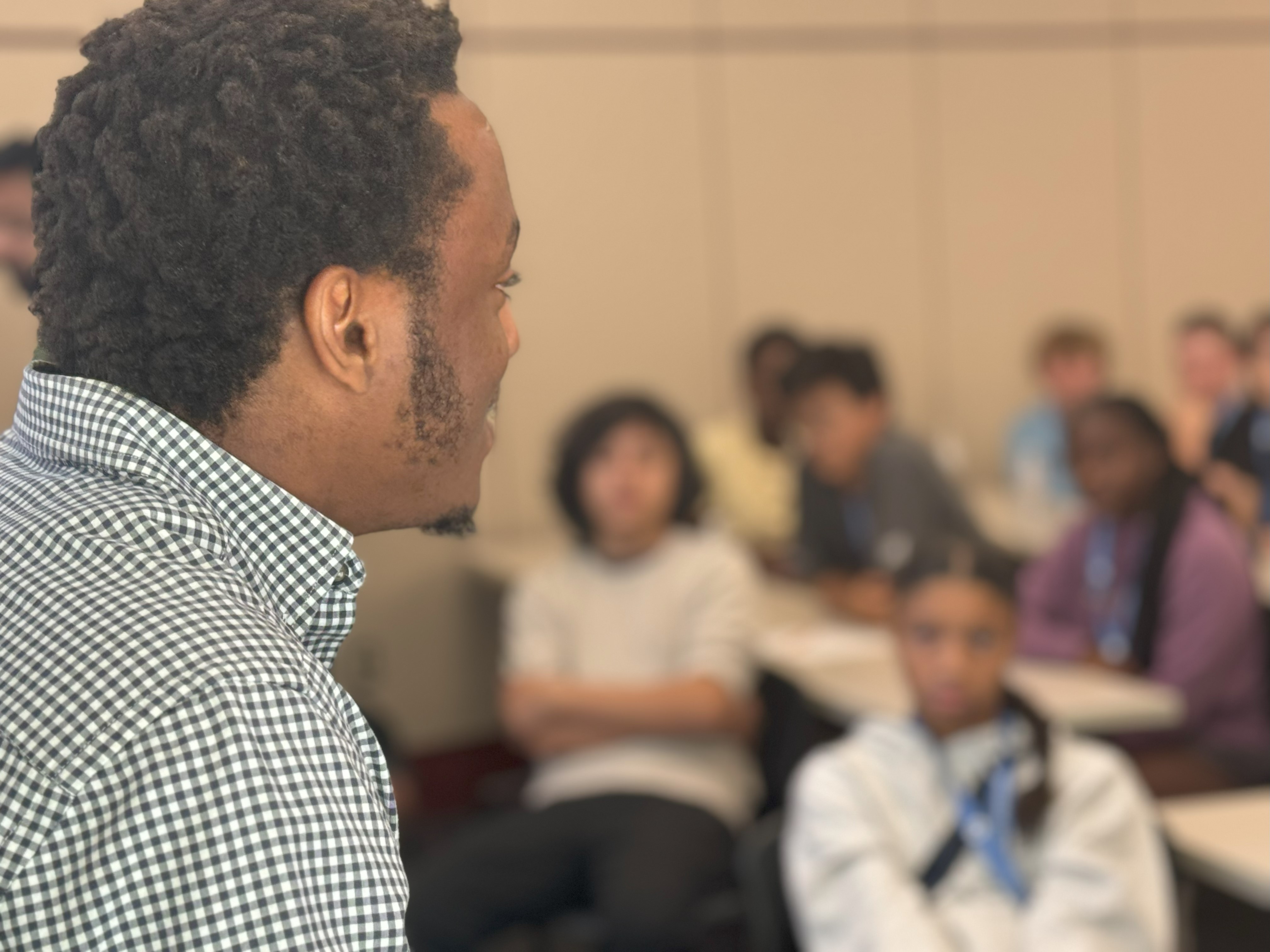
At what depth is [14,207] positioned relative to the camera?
2.13m

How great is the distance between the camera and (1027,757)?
84.9 inches

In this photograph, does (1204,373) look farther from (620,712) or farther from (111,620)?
(111,620)

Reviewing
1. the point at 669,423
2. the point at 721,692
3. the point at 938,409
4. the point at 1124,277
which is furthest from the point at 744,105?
the point at 721,692

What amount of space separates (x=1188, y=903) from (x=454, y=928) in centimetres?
125

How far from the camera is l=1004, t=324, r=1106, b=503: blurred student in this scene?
5.41 m

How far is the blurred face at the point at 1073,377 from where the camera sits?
17.9ft

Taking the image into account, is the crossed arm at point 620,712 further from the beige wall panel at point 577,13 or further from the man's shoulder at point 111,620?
the beige wall panel at point 577,13

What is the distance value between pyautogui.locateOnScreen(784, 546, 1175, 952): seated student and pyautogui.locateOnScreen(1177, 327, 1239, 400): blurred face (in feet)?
11.4

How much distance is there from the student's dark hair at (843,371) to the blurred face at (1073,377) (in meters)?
1.86

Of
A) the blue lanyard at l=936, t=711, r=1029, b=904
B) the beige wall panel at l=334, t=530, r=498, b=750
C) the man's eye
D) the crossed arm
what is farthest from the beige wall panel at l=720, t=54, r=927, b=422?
the man's eye

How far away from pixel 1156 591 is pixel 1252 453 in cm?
205

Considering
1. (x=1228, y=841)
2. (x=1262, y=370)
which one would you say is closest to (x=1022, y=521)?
(x=1262, y=370)

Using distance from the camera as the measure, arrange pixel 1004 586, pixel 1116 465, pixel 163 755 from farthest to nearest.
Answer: pixel 1116 465 → pixel 1004 586 → pixel 163 755

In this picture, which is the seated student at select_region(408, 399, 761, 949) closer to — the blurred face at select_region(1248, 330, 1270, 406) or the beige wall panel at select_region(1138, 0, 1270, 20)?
the blurred face at select_region(1248, 330, 1270, 406)
